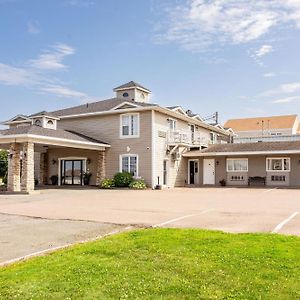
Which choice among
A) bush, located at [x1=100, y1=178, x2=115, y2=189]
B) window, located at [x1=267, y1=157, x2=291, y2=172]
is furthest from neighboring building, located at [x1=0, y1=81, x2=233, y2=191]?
window, located at [x1=267, y1=157, x2=291, y2=172]

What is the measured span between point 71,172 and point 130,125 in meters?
6.81

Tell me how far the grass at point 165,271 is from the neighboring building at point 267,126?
54.1 m

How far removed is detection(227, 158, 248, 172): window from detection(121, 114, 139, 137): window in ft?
26.9

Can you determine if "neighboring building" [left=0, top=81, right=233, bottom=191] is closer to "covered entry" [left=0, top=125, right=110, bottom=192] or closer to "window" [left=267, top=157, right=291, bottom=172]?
"covered entry" [left=0, top=125, right=110, bottom=192]

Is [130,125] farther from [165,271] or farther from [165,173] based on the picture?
[165,271]

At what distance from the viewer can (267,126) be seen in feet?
203

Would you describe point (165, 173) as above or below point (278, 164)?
below

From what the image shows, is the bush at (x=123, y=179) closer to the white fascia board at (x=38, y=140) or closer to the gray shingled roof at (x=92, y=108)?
the white fascia board at (x=38, y=140)

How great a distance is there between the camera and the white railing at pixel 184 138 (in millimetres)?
28734

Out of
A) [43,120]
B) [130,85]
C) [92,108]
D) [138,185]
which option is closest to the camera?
[138,185]

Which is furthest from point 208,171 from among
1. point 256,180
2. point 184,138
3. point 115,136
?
point 115,136

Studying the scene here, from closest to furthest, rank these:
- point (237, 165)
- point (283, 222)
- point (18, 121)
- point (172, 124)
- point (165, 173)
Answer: point (283, 222) < point (165, 173) < point (172, 124) < point (237, 165) < point (18, 121)

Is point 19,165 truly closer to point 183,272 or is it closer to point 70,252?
point 70,252

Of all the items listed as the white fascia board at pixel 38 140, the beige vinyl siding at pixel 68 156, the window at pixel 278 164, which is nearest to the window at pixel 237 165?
the window at pixel 278 164
